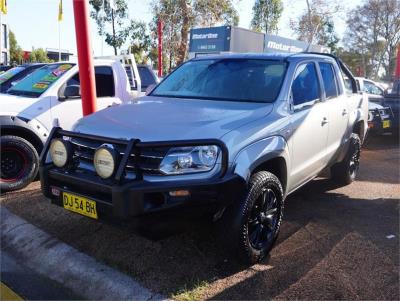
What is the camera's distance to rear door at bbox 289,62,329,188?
4.42m

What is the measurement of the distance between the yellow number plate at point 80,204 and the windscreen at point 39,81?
10.5 ft

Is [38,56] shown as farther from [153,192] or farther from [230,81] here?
[153,192]

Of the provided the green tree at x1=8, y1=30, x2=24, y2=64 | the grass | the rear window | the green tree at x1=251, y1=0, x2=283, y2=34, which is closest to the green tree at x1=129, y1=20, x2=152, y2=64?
the green tree at x1=251, y1=0, x2=283, y2=34

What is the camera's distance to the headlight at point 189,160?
332 cm

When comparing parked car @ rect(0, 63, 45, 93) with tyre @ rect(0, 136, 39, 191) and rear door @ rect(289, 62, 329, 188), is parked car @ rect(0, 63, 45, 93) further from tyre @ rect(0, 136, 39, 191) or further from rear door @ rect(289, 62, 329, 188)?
rear door @ rect(289, 62, 329, 188)

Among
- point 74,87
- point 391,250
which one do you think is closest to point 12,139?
point 74,87

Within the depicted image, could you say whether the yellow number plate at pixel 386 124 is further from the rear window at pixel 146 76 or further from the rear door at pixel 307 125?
the rear door at pixel 307 125

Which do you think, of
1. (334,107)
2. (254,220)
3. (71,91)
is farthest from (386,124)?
(254,220)

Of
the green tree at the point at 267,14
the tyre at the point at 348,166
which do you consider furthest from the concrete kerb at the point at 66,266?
the green tree at the point at 267,14

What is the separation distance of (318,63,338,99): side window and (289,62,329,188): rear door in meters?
0.24

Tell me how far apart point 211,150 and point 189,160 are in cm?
18

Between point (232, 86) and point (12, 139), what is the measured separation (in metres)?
3.00

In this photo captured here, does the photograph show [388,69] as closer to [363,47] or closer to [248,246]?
[363,47]

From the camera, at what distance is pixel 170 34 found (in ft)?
82.3
